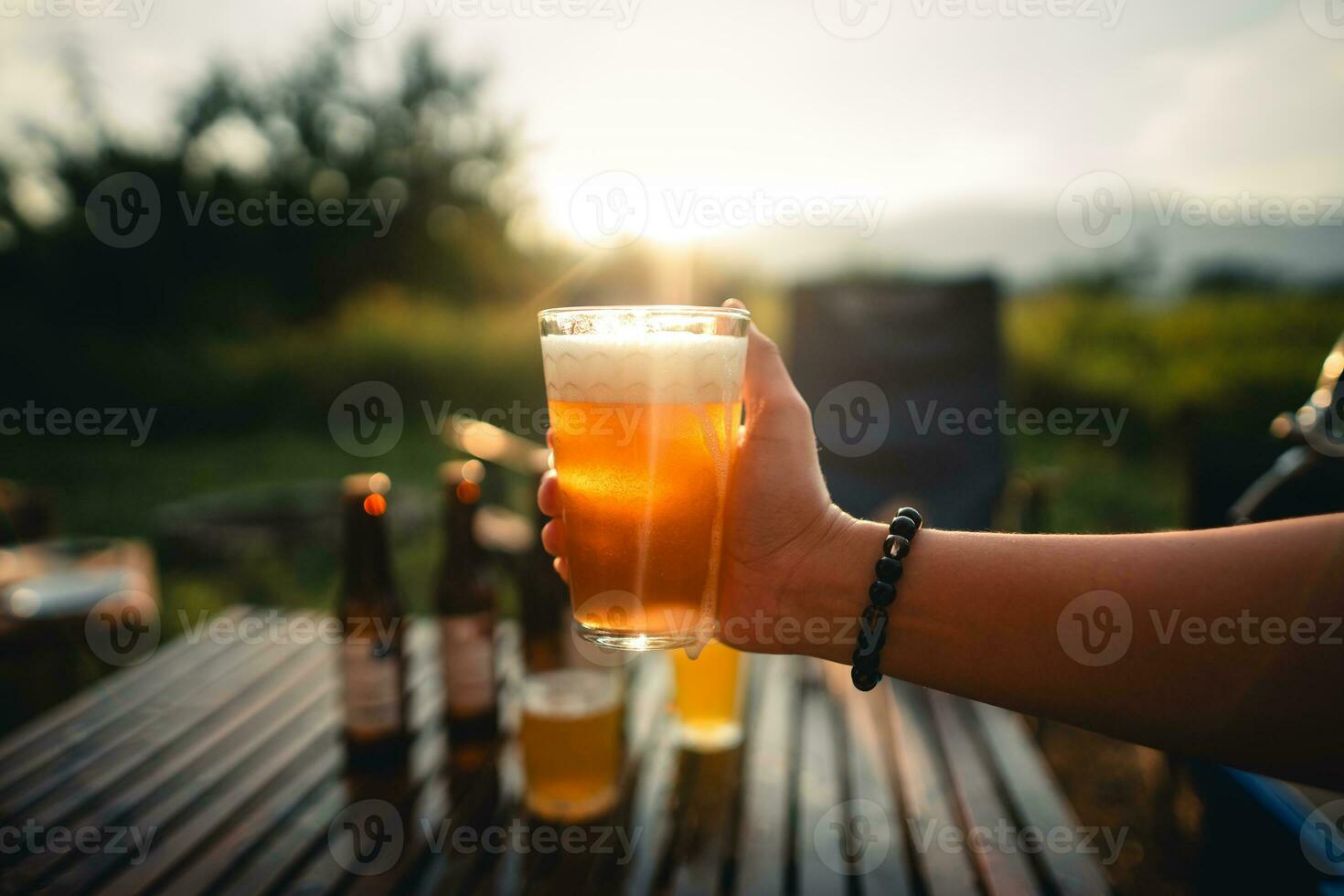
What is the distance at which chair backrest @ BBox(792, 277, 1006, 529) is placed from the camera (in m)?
4.26

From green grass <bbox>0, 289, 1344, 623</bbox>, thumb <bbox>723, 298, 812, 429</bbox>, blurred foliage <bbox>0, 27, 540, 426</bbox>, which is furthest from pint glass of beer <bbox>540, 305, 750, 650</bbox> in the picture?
blurred foliage <bbox>0, 27, 540, 426</bbox>

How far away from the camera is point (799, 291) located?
449 cm

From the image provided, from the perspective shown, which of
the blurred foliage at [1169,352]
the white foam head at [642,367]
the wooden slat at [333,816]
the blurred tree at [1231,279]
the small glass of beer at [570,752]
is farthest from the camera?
the blurred tree at [1231,279]

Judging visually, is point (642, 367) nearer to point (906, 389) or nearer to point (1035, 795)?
point (1035, 795)

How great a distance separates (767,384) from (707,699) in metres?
0.72

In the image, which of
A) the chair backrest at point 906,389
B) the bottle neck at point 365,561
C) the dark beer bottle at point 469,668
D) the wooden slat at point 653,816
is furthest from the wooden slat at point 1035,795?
the chair backrest at point 906,389

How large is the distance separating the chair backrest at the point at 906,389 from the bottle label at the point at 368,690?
2922 mm

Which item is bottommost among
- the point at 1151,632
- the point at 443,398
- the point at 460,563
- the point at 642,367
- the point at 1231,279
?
the point at 443,398

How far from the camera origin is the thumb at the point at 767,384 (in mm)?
1314

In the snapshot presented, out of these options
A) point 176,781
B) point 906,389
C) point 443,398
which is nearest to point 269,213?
point 443,398

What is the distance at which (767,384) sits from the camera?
132cm

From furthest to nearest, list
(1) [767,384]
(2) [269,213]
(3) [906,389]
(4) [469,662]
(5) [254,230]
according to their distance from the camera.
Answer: (2) [269,213], (5) [254,230], (3) [906,389], (4) [469,662], (1) [767,384]

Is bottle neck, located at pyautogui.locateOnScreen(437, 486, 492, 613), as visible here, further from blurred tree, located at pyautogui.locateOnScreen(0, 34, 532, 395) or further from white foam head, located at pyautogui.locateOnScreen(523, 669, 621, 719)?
blurred tree, located at pyautogui.locateOnScreen(0, 34, 532, 395)

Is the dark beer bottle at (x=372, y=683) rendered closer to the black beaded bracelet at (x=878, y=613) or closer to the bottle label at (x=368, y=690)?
the bottle label at (x=368, y=690)
